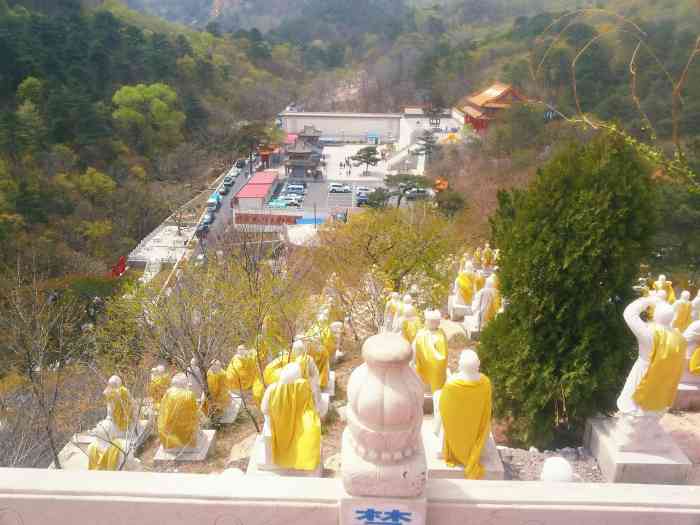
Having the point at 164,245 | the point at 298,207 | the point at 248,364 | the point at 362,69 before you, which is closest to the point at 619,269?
the point at 248,364

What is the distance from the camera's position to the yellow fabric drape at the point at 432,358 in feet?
19.4

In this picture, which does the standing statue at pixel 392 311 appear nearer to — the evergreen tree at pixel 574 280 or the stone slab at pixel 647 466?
the evergreen tree at pixel 574 280

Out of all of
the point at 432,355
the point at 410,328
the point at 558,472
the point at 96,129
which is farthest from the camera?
the point at 96,129

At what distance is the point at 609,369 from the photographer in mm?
5090

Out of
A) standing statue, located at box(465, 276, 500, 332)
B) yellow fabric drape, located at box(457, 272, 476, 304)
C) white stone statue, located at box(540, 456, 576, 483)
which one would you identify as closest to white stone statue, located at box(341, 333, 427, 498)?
white stone statue, located at box(540, 456, 576, 483)

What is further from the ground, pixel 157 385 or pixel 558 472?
pixel 558 472

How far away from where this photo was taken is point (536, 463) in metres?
5.20

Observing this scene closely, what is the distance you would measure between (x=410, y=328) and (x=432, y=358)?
2.96 feet

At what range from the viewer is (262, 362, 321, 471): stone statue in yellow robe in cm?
462

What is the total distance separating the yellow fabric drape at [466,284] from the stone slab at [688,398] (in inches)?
175

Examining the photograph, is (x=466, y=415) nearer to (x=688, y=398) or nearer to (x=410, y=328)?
(x=410, y=328)

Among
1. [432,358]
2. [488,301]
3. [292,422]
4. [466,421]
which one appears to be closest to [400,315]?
[432,358]

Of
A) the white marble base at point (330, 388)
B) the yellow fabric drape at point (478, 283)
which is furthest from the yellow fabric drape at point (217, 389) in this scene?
the yellow fabric drape at point (478, 283)

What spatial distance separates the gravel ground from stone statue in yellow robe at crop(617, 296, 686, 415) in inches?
36.0
